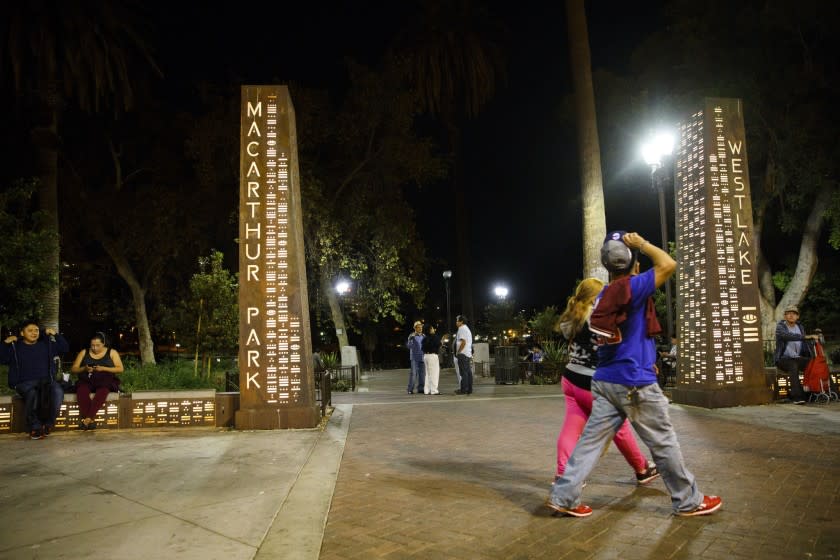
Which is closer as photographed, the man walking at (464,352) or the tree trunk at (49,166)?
the man walking at (464,352)

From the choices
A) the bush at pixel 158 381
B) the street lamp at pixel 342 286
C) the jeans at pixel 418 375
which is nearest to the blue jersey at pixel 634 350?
the bush at pixel 158 381

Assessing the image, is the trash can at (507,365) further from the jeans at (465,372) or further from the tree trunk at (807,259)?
the tree trunk at (807,259)

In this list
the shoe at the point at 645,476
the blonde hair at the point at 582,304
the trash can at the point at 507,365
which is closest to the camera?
the blonde hair at the point at 582,304

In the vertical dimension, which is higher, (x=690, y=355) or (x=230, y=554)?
(x=690, y=355)

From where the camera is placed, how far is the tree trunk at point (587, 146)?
1298cm

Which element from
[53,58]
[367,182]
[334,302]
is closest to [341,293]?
[334,302]

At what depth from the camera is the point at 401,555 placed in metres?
3.68

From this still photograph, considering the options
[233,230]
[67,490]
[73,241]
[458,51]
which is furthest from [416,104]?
[67,490]

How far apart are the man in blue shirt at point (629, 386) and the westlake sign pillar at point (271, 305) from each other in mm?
4972

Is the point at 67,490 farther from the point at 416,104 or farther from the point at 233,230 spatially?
the point at 416,104

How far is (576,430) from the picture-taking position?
16.1 ft

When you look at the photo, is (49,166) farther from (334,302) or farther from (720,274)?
(720,274)

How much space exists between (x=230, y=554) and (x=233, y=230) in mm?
20593

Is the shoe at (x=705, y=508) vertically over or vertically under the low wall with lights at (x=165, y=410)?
under
